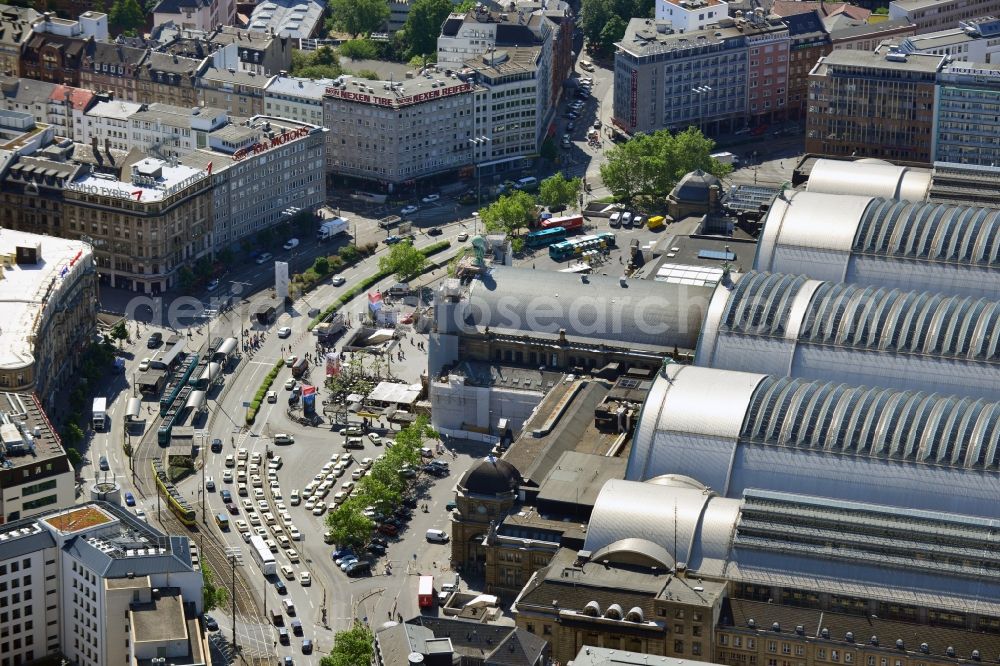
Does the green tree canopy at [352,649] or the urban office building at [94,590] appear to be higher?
the urban office building at [94,590]

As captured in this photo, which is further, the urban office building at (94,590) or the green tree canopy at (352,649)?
the green tree canopy at (352,649)

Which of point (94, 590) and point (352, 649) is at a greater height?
point (94, 590)

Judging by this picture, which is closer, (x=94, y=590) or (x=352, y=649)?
(x=94, y=590)

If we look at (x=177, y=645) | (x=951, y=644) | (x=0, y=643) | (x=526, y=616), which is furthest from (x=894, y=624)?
(x=0, y=643)

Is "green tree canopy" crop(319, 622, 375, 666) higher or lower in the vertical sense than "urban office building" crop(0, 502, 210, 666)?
lower

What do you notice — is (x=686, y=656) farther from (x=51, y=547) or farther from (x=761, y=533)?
(x=51, y=547)
